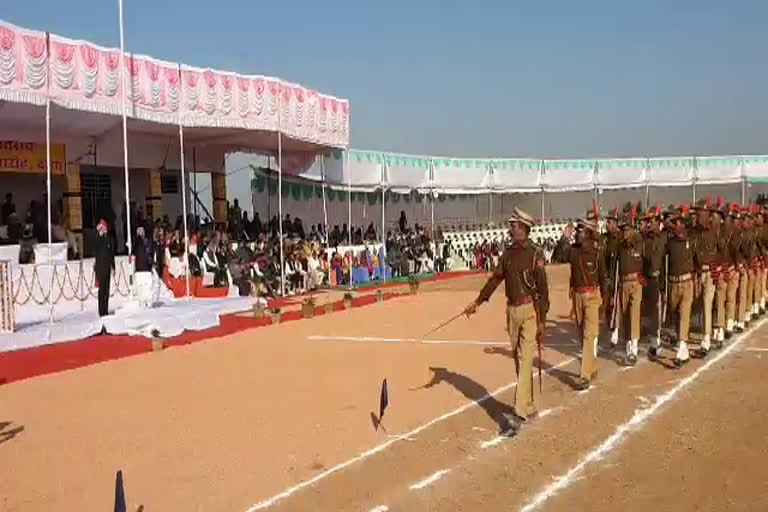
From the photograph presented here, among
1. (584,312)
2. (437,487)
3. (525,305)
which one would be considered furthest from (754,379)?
(437,487)

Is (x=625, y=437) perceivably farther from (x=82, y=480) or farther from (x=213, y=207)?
(x=213, y=207)

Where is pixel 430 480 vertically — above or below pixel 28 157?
below

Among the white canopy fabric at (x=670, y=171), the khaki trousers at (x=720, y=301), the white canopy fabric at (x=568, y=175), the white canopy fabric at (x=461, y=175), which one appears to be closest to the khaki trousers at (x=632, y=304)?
the khaki trousers at (x=720, y=301)

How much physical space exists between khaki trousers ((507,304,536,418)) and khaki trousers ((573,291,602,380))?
1737 millimetres

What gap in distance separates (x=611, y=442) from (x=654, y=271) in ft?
17.2

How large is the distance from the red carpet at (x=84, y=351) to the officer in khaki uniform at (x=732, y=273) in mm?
8812

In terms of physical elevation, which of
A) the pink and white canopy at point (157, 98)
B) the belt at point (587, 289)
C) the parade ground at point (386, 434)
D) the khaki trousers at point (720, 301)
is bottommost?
the parade ground at point (386, 434)

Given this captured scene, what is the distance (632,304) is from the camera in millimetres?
11219

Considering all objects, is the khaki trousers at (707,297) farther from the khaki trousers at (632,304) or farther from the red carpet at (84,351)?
the red carpet at (84,351)

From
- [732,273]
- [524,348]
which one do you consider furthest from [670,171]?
[524,348]

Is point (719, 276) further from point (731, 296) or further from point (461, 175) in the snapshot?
point (461, 175)

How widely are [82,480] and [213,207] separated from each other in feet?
75.8

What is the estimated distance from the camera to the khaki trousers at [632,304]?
1104 cm

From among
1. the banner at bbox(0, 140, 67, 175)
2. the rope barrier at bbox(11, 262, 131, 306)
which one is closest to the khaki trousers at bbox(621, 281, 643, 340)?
the rope barrier at bbox(11, 262, 131, 306)
